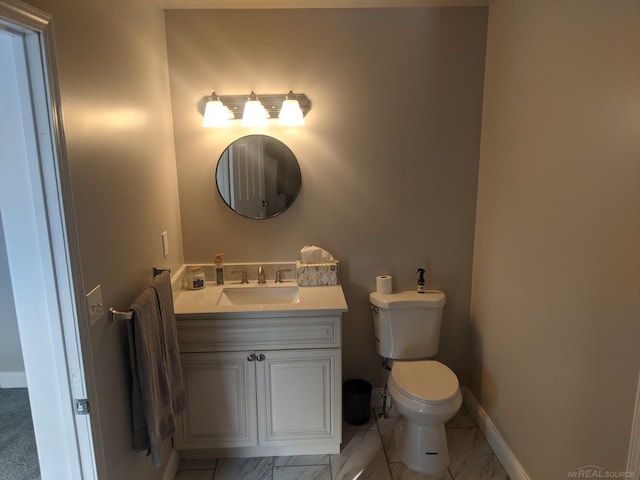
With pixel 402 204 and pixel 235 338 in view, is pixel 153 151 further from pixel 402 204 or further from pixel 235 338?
pixel 402 204

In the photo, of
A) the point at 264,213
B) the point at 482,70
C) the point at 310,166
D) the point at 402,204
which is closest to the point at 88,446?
the point at 264,213

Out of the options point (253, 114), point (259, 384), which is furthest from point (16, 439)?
point (253, 114)

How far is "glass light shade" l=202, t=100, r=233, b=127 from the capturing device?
2293 mm

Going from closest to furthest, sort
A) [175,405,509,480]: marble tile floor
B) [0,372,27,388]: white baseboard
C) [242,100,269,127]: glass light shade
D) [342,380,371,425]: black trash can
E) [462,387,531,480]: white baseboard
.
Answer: [462,387,531,480]: white baseboard < [175,405,509,480]: marble tile floor < [242,100,269,127]: glass light shade < [342,380,371,425]: black trash can < [0,372,27,388]: white baseboard

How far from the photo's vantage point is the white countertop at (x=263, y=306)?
210 centimetres

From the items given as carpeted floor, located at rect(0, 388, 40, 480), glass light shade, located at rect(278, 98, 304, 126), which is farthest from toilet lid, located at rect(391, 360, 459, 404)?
carpeted floor, located at rect(0, 388, 40, 480)

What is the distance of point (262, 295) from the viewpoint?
2486 mm

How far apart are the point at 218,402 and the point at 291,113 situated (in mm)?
1585

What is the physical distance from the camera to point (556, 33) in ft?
5.61

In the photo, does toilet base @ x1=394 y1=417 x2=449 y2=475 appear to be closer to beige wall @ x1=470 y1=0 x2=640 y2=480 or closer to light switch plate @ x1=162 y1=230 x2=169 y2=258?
beige wall @ x1=470 y1=0 x2=640 y2=480

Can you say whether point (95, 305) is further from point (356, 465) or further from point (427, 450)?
point (427, 450)

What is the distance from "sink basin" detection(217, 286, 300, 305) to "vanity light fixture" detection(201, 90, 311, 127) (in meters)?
0.94

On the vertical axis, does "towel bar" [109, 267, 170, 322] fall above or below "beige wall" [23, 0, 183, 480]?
below

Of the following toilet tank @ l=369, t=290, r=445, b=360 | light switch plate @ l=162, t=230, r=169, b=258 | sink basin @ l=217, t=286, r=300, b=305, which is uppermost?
light switch plate @ l=162, t=230, r=169, b=258
